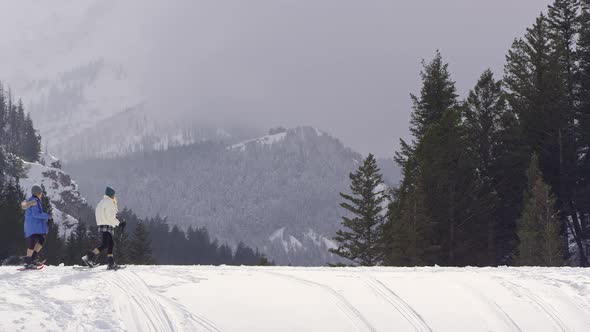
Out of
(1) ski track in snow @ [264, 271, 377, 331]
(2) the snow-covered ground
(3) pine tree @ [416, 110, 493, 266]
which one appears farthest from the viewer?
(3) pine tree @ [416, 110, 493, 266]

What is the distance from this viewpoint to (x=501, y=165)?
37812mm

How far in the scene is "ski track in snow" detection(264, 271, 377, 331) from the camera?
11.0m

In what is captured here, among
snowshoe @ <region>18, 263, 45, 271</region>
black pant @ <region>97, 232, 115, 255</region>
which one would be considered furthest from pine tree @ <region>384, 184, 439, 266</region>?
snowshoe @ <region>18, 263, 45, 271</region>

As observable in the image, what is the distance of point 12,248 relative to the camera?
187ft

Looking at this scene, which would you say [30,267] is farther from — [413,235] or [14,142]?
[14,142]

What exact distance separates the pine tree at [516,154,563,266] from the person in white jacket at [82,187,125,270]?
21.4 metres

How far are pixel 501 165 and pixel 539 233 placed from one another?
941 cm

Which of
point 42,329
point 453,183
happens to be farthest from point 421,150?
point 42,329

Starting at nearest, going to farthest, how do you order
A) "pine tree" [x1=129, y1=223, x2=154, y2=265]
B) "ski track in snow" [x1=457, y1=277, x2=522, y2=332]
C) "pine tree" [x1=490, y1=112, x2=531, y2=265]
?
"ski track in snow" [x1=457, y1=277, x2=522, y2=332] < "pine tree" [x1=490, y1=112, x2=531, y2=265] < "pine tree" [x1=129, y1=223, x2=154, y2=265]

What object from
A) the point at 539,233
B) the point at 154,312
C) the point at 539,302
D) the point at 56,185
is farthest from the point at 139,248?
the point at 56,185

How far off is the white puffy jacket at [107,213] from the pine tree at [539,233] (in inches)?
844

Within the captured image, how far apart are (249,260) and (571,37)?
12507 cm

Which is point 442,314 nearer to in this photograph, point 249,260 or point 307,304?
point 307,304

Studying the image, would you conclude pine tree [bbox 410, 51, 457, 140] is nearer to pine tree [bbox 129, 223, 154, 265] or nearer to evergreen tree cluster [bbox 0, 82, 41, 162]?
pine tree [bbox 129, 223, 154, 265]
